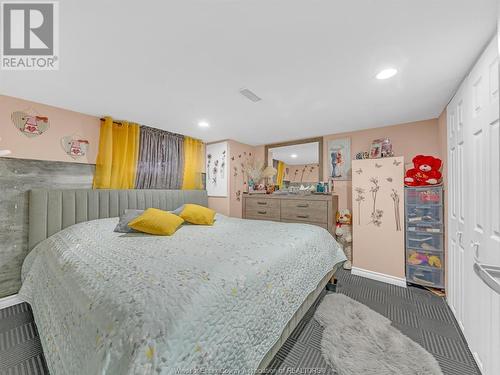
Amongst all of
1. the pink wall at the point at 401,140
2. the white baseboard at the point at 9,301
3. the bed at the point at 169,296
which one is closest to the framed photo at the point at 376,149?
the pink wall at the point at 401,140

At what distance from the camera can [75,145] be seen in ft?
8.59

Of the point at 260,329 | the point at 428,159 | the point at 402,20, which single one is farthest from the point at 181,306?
the point at 428,159

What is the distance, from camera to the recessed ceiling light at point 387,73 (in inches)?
66.9

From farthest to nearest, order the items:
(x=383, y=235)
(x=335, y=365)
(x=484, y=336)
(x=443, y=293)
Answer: (x=383, y=235), (x=443, y=293), (x=335, y=365), (x=484, y=336)

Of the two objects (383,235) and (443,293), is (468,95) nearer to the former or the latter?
(383,235)

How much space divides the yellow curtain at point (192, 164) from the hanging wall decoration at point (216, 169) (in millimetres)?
200

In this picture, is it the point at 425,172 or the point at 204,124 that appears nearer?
the point at 425,172

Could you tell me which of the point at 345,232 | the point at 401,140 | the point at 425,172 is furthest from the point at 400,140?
the point at 345,232

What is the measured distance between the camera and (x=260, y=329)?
112 cm

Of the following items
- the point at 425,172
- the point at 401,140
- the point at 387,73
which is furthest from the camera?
the point at 401,140

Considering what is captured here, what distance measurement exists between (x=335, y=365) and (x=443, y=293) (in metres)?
2.01

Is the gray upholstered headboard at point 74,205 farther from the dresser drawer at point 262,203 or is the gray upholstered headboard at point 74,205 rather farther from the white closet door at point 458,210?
the white closet door at point 458,210

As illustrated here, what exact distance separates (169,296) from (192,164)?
128 inches

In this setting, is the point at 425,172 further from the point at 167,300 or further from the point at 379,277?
the point at 167,300
